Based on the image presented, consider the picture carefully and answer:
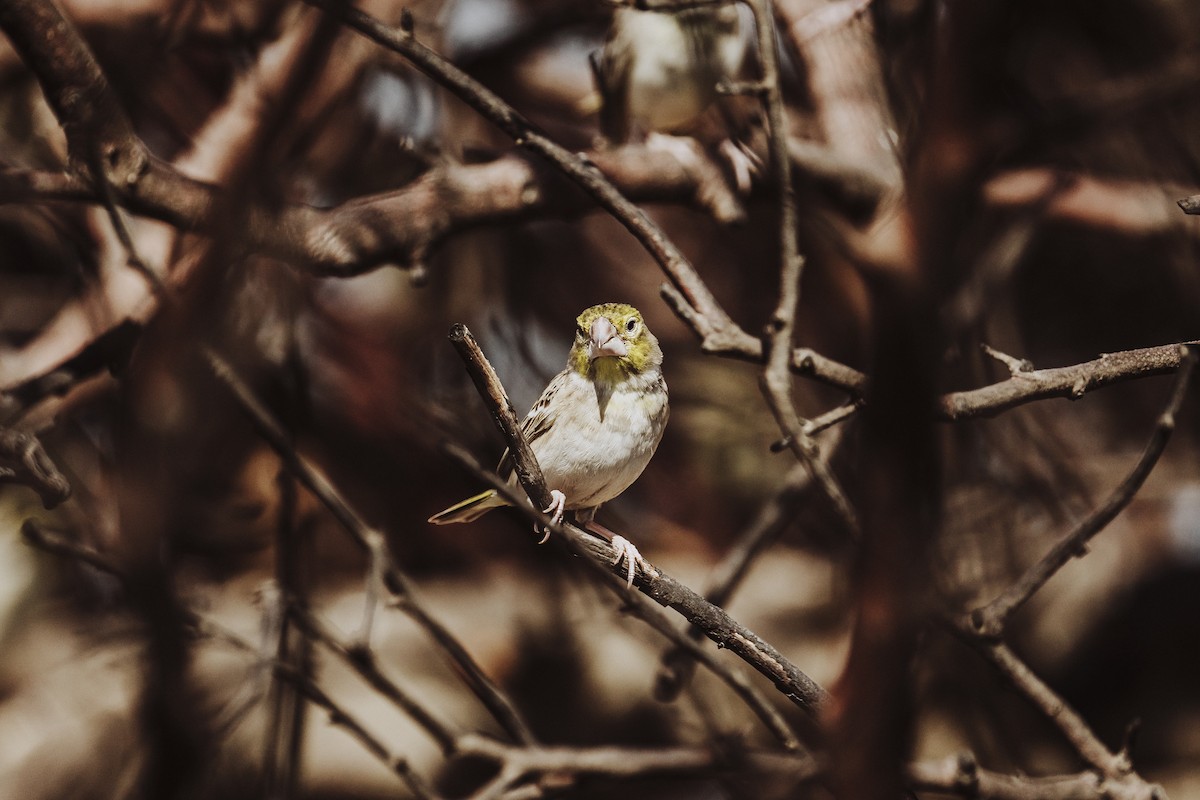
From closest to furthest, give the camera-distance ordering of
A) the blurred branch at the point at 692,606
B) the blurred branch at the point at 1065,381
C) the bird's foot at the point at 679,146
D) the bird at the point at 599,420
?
the blurred branch at the point at 692,606 → the blurred branch at the point at 1065,381 → the bird at the point at 599,420 → the bird's foot at the point at 679,146

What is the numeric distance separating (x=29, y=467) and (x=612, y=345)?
0.99 metres

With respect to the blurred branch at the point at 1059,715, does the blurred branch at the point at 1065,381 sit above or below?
above

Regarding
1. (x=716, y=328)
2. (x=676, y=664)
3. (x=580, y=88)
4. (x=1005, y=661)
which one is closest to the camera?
(x=716, y=328)

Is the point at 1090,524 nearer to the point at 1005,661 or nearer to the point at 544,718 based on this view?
the point at 1005,661

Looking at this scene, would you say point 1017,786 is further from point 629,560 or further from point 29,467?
point 29,467

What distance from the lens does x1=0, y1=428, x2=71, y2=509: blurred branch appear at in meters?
1.73

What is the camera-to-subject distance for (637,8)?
2324 millimetres

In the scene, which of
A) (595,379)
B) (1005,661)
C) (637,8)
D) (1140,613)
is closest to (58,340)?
(595,379)

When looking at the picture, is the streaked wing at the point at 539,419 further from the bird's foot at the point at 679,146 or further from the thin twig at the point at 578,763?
the bird's foot at the point at 679,146

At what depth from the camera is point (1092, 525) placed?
86.0 inches

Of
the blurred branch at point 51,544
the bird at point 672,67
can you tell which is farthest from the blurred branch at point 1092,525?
the bird at point 672,67

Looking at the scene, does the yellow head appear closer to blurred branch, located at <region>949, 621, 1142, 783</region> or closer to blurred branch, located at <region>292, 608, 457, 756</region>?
blurred branch, located at <region>292, 608, 457, 756</region>

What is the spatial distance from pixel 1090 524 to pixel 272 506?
3597mm

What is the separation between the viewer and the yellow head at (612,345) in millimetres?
2076
